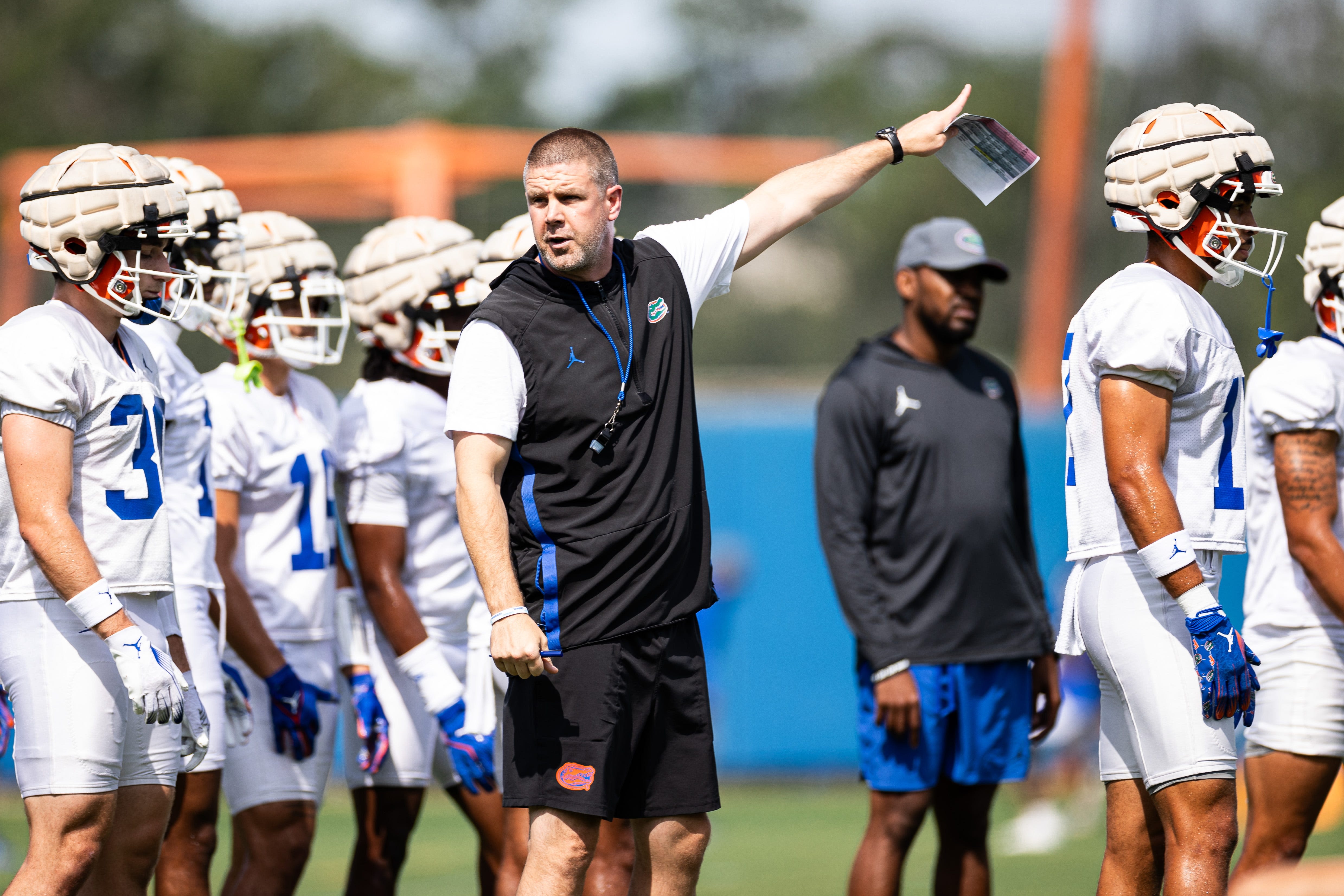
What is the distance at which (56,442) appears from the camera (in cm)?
397

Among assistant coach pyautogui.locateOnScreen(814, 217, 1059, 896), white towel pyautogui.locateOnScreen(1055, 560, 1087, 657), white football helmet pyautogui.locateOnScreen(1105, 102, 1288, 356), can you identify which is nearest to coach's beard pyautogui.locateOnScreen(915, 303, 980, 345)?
assistant coach pyautogui.locateOnScreen(814, 217, 1059, 896)

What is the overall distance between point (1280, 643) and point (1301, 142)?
634 inches

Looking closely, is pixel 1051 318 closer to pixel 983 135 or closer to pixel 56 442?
pixel 983 135

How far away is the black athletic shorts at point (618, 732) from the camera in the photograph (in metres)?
3.97

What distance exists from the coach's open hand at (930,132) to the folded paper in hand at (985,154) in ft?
0.08

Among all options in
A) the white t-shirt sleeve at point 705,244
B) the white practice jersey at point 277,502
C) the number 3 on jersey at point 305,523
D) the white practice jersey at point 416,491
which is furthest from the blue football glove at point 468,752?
the white t-shirt sleeve at point 705,244

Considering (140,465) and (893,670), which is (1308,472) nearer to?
(893,670)

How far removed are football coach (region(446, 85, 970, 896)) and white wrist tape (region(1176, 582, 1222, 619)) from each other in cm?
118

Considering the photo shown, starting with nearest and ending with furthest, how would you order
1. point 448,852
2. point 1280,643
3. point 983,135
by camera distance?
1. point 983,135
2. point 1280,643
3. point 448,852

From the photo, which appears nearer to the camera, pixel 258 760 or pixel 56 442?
pixel 56 442

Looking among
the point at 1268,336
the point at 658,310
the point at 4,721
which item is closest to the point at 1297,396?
the point at 1268,336

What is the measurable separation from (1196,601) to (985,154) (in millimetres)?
1423

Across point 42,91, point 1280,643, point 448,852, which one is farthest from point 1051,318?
point 42,91

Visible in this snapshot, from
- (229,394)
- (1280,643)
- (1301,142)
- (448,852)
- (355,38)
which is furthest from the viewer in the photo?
(355,38)
